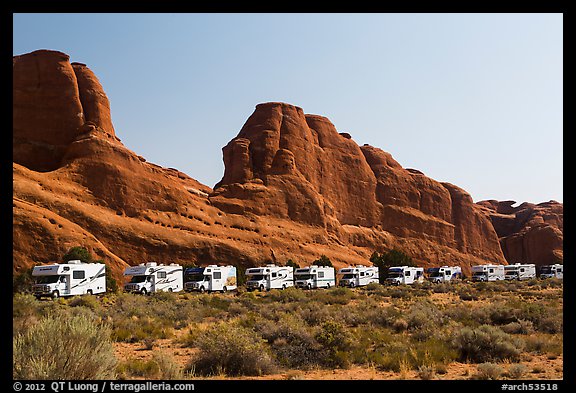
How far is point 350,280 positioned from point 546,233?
8473cm

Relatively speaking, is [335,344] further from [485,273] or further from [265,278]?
[485,273]

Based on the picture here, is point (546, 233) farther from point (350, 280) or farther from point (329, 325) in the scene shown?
point (329, 325)

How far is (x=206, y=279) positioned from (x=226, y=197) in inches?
1622

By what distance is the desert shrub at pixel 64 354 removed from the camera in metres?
7.94

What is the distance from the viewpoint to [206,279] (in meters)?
42.8

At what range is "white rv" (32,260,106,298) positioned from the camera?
31859mm

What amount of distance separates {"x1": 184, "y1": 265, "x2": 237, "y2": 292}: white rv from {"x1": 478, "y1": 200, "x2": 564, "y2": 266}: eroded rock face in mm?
98152

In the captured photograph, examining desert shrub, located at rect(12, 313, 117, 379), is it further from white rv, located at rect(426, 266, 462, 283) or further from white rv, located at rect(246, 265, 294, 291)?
white rv, located at rect(426, 266, 462, 283)

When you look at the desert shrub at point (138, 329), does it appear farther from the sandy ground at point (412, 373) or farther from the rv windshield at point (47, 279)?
the rv windshield at point (47, 279)

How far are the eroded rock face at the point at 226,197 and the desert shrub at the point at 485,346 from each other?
5048cm

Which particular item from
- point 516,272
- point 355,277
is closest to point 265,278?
point 355,277

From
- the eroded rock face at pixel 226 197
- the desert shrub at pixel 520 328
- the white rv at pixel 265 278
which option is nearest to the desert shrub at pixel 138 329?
the desert shrub at pixel 520 328

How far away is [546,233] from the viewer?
382 feet

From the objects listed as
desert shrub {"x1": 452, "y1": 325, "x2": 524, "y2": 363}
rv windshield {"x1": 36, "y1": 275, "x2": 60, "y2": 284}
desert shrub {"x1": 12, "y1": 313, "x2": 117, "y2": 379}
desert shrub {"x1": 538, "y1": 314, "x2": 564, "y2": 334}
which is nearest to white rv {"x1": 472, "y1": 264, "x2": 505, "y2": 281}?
desert shrub {"x1": 538, "y1": 314, "x2": 564, "y2": 334}
